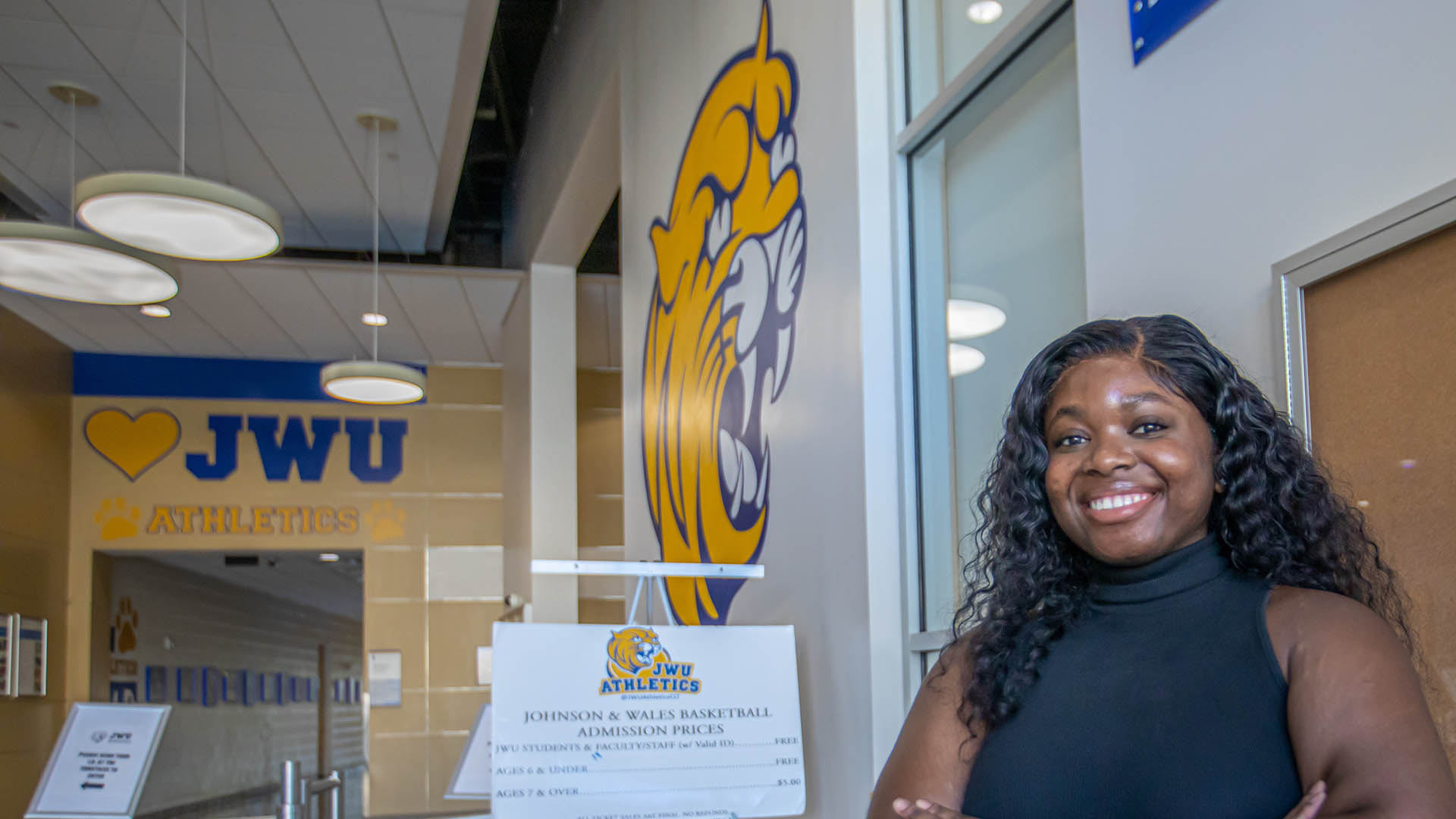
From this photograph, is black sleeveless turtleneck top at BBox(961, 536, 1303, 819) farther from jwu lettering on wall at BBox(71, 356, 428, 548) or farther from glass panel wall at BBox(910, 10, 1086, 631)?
jwu lettering on wall at BBox(71, 356, 428, 548)

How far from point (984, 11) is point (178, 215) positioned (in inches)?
145

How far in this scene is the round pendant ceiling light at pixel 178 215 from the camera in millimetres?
4746

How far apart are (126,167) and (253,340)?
3024 millimetres

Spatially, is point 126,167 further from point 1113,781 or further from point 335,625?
point 335,625

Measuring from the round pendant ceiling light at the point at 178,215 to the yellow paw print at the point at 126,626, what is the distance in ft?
22.2

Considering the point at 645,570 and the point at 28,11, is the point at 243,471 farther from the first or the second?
the point at 645,570

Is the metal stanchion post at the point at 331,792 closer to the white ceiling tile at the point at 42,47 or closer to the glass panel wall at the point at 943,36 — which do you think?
the glass panel wall at the point at 943,36

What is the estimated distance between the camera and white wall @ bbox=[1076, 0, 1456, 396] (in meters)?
1.37

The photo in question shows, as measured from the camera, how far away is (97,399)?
10281 mm

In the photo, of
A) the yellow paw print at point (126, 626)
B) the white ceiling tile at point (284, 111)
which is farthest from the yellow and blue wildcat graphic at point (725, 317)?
the yellow paw print at point (126, 626)

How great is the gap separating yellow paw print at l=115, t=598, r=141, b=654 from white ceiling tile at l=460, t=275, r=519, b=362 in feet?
Answer: 13.8

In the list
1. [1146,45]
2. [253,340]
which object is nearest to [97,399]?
[253,340]

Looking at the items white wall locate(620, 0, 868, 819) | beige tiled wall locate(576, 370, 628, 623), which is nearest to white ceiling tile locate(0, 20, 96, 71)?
white wall locate(620, 0, 868, 819)

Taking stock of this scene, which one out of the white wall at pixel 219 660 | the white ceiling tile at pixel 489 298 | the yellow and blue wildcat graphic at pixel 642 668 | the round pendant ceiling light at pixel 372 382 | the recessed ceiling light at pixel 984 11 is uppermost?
the white ceiling tile at pixel 489 298
